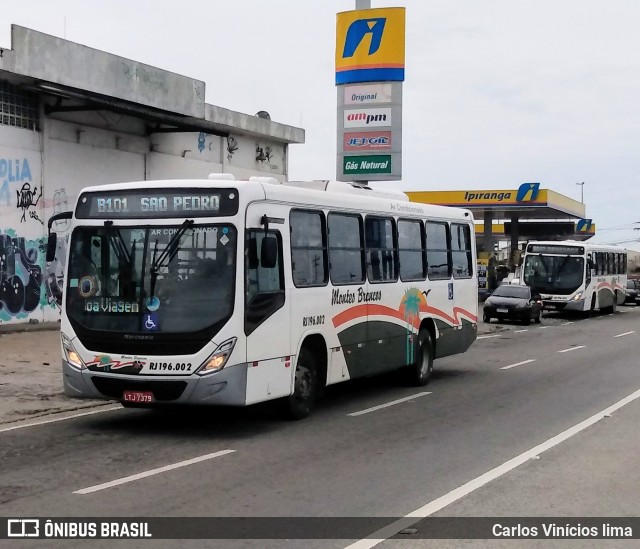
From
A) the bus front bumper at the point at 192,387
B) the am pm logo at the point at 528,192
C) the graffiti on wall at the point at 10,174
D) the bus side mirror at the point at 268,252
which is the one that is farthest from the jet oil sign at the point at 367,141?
the am pm logo at the point at 528,192

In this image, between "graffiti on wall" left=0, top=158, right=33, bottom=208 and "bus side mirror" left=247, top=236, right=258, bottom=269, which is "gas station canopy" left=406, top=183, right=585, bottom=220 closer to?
"graffiti on wall" left=0, top=158, right=33, bottom=208

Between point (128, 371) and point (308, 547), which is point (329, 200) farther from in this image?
point (308, 547)

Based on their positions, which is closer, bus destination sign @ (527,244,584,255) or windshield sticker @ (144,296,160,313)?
windshield sticker @ (144,296,160,313)

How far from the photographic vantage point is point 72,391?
10.9m

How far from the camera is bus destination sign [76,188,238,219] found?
417 inches

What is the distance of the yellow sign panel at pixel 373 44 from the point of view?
26.0 meters

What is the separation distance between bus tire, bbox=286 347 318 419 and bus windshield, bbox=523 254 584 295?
92.3 ft

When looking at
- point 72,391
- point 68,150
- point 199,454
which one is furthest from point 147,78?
point 199,454

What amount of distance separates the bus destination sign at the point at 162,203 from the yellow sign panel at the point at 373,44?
16266 mm

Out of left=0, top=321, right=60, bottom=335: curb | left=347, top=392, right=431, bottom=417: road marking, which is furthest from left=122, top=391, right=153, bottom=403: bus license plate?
left=0, top=321, right=60, bottom=335: curb

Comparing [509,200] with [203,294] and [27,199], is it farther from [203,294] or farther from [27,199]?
[203,294]

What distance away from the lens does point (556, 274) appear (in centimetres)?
3862

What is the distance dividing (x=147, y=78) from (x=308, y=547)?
20403 mm

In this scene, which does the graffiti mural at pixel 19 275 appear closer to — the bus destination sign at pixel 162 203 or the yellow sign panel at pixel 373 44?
the yellow sign panel at pixel 373 44
